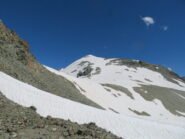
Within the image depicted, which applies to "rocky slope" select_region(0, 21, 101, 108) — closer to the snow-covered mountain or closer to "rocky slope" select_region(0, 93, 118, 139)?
the snow-covered mountain

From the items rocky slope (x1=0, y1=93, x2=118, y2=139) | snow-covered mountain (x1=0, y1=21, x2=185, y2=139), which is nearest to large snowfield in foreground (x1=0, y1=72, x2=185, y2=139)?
snow-covered mountain (x1=0, y1=21, x2=185, y2=139)

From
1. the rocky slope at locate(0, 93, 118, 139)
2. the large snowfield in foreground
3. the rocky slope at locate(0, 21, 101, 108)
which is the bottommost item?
the rocky slope at locate(0, 93, 118, 139)

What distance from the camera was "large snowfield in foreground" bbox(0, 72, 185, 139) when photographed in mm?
17391

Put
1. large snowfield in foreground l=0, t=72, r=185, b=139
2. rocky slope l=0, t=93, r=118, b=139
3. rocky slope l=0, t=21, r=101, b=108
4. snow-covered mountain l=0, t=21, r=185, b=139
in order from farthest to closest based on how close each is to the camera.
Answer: rocky slope l=0, t=21, r=101, b=108 → snow-covered mountain l=0, t=21, r=185, b=139 → large snowfield in foreground l=0, t=72, r=185, b=139 → rocky slope l=0, t=93, r=118, b=139

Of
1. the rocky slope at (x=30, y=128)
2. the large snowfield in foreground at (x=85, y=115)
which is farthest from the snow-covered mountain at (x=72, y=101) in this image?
the rocky slope at (x=30, y=128)

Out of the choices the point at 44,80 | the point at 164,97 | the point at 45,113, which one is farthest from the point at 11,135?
the point at 164,97

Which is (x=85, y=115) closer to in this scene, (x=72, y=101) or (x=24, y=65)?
(x=72, y=101)

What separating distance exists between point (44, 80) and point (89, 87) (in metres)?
22.1

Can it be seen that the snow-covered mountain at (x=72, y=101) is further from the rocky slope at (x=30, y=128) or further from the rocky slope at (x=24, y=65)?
the rocky slope at (x=30, y=128)

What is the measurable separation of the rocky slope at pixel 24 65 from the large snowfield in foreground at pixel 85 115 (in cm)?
1006

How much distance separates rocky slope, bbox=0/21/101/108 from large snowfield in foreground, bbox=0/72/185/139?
33.0 feet

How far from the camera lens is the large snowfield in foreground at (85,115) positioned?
17391 millimetres

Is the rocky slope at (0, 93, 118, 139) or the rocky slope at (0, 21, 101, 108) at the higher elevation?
the rocky slope at (0, 21, 101, 108)

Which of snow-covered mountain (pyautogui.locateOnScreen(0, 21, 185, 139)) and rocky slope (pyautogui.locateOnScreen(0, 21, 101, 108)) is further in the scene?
rocky slope (pyautogui.locateOnScreen(0, 21, 101, 108))
